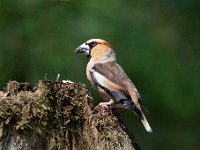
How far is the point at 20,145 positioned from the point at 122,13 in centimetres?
545

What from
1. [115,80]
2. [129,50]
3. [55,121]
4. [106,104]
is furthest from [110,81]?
[129,50]

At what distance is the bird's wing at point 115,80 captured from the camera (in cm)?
722

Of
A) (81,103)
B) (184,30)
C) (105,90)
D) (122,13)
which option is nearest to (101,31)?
(122,13)

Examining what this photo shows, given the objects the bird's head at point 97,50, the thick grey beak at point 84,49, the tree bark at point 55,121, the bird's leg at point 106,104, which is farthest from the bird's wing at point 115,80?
the tree bark at point 55,121

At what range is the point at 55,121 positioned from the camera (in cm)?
579

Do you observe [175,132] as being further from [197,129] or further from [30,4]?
[30,4]

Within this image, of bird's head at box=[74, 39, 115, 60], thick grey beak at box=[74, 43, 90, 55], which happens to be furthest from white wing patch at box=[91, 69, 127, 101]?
thick grey beak at box=[74, 43, 90, 55]

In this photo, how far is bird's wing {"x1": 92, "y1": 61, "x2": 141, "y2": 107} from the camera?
7.22 meters

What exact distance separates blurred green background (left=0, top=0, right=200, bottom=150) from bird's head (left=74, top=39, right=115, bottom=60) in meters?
1.75

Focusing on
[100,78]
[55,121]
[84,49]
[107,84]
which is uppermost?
[84,49]

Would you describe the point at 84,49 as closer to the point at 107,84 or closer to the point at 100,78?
the point at 100,78

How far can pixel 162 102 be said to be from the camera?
1054cm

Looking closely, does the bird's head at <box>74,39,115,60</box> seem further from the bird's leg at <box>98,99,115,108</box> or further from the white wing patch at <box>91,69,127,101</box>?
the bird's leg at <box>98,99,115,108</box>

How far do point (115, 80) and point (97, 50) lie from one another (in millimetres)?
861
